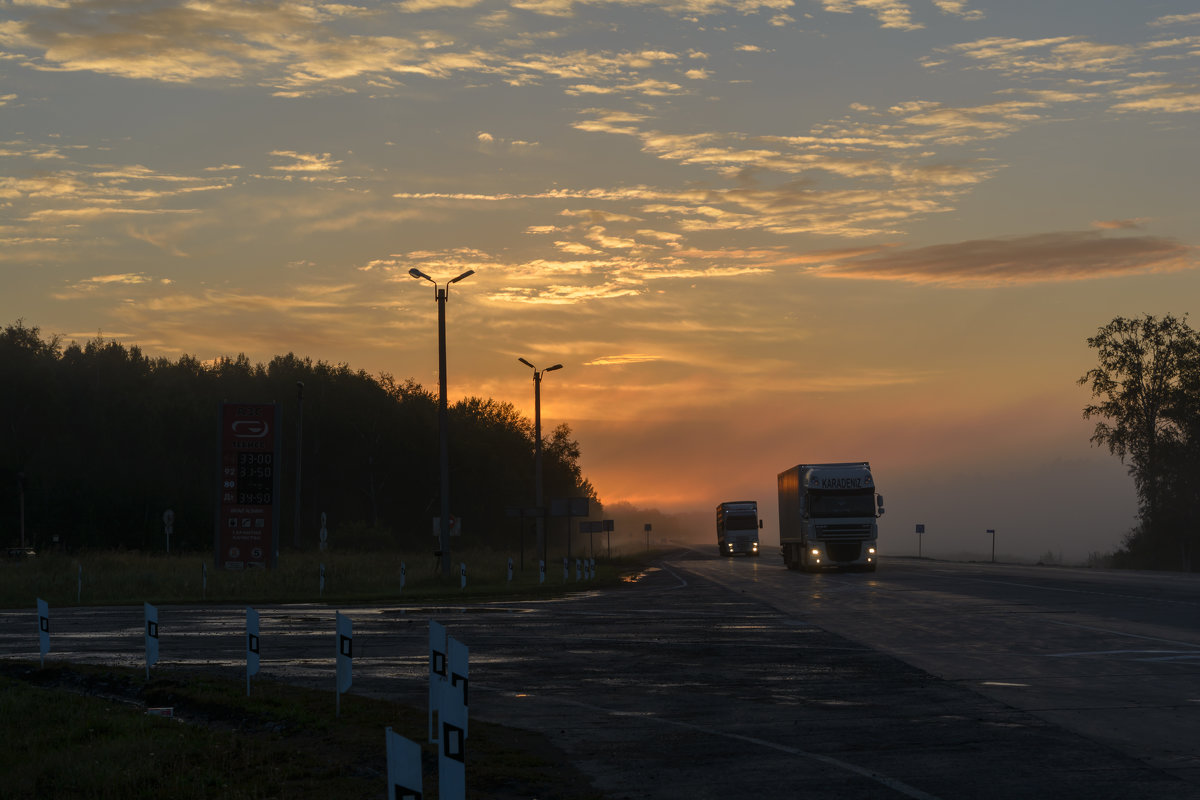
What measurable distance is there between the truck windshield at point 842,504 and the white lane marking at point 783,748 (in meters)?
33.8

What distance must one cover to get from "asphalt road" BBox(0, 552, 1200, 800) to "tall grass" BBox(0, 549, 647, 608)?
643 cm

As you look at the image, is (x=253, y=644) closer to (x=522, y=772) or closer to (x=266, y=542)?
(x=522, y=772)

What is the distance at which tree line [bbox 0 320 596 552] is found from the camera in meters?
85.4

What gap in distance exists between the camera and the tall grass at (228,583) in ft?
124

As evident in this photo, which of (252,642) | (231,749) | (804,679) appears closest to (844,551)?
(804,679)

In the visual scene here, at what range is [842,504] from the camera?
46781 millimetres

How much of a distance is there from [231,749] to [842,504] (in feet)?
126

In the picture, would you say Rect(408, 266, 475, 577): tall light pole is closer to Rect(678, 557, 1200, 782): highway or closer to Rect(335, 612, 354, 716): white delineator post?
Rect(678, 557, 1200, 782): highway

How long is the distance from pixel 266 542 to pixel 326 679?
30.4 metres

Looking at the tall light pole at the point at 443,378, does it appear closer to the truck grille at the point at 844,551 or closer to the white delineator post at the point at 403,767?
the truck grille at the point at 844,551

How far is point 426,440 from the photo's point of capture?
109438 mm

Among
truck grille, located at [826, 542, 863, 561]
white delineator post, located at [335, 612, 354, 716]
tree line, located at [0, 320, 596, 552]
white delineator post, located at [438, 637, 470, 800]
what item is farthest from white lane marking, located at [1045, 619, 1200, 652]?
tree line, located at [0, 320, 596, 552]

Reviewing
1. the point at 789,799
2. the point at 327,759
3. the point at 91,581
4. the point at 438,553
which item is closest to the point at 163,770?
the point at 327,759

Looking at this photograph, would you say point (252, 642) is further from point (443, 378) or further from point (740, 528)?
point (740, 528)
